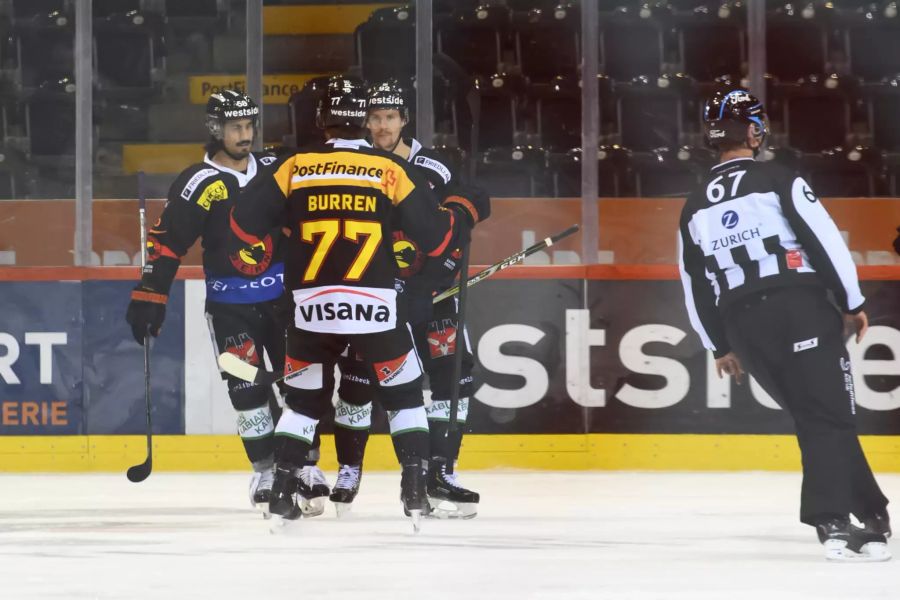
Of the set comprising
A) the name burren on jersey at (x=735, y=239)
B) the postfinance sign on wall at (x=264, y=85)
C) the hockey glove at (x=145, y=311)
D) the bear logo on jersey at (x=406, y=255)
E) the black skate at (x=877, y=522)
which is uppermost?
the postfinance sign on wall at (x=264, y=85)

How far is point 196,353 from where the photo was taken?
6984 millimetres

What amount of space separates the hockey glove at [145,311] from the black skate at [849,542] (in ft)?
7.96

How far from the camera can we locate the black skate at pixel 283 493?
4.79 meters

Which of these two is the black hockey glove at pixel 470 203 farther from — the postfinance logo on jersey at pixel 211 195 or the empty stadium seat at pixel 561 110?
the empty stadium seat at pixel 561 110

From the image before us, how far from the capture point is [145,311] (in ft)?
18.2

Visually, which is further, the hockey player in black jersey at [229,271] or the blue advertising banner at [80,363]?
the blue advertising banner at [80,363]

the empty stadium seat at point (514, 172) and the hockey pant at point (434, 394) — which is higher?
the empty stadium seat at point (514, 172)

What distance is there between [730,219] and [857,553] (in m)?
0.97

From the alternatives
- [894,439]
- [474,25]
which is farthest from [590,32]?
[894,439]

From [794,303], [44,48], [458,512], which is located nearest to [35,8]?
[44,48]

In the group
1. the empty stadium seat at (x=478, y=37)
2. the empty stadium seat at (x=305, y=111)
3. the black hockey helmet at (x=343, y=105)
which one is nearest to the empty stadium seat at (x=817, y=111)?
the empty stadium seat at (x=478, y=37)

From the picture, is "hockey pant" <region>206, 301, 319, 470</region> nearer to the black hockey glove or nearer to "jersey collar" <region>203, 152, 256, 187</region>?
"jersey collar" <region>203, 152, 256, 187</region>

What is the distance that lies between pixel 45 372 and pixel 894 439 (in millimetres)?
3652

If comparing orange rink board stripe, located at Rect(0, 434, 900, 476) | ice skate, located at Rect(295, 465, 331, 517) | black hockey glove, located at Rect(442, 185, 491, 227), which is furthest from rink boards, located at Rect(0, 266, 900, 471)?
black hockey glove, located at Rect(442, 185, 491, 227)
